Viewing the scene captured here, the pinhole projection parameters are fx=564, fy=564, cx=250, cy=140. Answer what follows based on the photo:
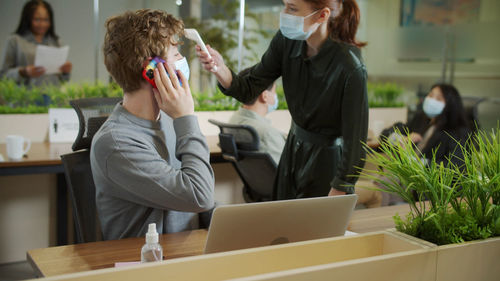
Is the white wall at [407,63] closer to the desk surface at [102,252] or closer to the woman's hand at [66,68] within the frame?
the woman's hand at [66,68]

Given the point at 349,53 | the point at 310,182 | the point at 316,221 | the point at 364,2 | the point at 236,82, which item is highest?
the point at 364,2

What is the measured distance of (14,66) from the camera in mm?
4082

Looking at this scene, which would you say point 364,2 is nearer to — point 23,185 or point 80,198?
point 23,185

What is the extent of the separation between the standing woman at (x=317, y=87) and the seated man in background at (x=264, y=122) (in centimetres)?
88

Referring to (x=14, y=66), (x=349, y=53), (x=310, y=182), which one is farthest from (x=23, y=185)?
(x=349, y=53)

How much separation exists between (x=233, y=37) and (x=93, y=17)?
111 centimetres

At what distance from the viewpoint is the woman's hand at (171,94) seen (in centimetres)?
153

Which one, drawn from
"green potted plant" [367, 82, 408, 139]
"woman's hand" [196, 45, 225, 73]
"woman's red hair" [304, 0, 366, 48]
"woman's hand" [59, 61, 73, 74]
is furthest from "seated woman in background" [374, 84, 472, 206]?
"woman's hand" [59, 61, 73, 74]

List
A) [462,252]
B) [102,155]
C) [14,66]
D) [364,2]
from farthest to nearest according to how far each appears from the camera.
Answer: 1. [364,2]
2. [14,66]
3. [102,155]
4. [462,252]

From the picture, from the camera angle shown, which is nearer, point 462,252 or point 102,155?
point 462,252

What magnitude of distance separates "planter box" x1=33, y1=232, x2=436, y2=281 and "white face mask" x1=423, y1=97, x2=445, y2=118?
2.83 meters

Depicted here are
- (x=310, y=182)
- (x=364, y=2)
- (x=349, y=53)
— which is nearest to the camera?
(x=349, y=53)

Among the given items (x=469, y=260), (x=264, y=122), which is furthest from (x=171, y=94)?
(x=264, y=122)

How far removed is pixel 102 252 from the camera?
4.70 feet
